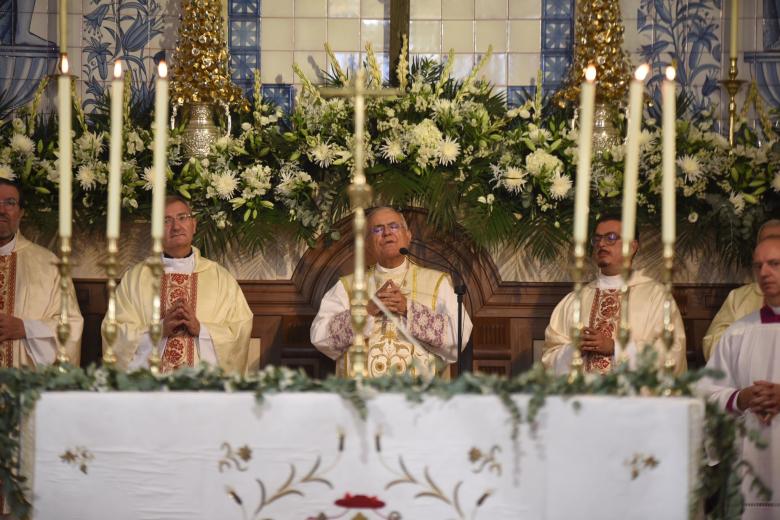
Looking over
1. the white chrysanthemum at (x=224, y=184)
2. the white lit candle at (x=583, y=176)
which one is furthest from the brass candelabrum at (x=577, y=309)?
the white chrysanthemum at (x=224, y=184)

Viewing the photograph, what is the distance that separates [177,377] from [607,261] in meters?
3.74

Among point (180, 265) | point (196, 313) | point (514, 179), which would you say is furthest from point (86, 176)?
point (514, 179)

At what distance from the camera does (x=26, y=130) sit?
732 cm

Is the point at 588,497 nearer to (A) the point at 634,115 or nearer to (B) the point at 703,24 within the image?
(A) the point at 634,115

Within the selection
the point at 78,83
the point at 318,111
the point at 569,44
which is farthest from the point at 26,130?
the point at 569,44

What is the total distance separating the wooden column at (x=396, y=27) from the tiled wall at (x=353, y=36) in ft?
0.83

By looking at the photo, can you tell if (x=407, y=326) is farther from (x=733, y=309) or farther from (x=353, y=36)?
(x=353, y=36)

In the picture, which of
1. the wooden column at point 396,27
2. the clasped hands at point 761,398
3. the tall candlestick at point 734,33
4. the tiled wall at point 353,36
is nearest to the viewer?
the clasped hands at point 761,398

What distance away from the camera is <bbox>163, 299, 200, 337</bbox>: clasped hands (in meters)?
6.39

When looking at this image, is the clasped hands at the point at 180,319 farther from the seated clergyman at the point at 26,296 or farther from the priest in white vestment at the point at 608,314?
the priest in white vestment at the point at 608,314

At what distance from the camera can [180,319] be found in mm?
6422

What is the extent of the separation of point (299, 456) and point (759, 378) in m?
3.25

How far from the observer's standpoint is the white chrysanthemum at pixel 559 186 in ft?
22.5

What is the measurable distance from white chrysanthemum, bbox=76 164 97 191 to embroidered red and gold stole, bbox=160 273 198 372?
73 cm
